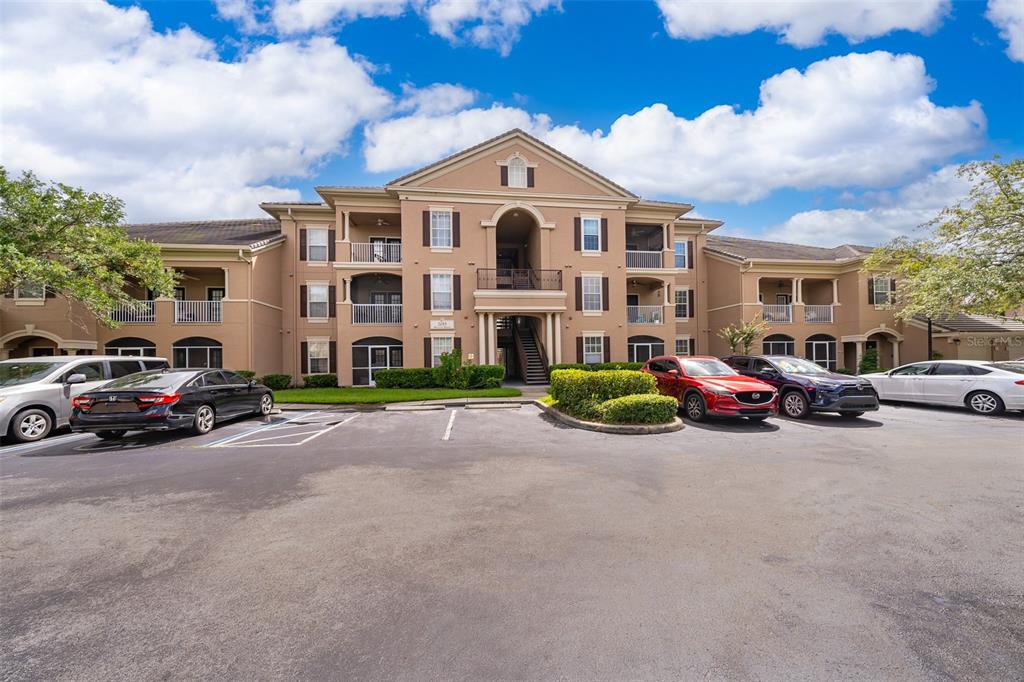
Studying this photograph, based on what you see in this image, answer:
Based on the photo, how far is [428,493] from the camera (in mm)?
5621

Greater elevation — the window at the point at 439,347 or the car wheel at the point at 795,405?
the window at the point at 439,347

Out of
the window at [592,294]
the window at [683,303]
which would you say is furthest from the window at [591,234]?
the window at [683,303]

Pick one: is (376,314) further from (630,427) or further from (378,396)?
(630,427)

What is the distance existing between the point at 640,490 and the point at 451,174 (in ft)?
65.4

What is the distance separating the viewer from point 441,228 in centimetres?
2209

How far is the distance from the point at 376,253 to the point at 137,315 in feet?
35.0

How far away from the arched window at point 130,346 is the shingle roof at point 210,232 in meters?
4.59

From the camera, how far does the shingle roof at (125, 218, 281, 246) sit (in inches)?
831

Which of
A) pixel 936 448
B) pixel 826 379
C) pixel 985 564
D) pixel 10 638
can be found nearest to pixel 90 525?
pixel 10 638

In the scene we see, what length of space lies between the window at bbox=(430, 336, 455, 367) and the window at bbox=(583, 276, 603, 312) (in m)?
7.04

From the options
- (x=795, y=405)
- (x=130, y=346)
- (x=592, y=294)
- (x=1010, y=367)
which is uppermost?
(x=592, y=294)

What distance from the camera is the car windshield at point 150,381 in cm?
906

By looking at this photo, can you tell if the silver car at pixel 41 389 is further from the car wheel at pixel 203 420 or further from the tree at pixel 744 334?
the tree at pixel 744 334

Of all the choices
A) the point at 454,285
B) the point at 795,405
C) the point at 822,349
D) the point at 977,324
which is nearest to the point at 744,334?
the point at 822,349
